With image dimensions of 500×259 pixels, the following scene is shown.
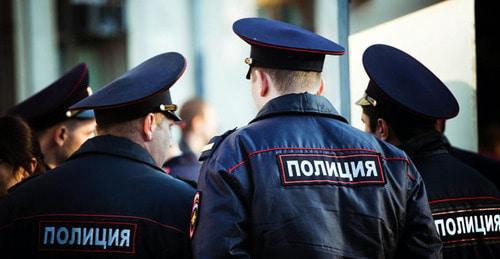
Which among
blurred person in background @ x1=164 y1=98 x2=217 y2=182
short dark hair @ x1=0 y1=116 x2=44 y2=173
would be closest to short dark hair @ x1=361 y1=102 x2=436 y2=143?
short dark hair @ x1=0 y1=116 x2=44 y2=173

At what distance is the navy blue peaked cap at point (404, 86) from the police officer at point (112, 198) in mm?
844

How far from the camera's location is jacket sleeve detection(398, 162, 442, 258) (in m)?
2.99

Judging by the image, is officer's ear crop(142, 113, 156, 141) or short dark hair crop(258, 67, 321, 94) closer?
short dark hair crop(258, 67, 321, 94)

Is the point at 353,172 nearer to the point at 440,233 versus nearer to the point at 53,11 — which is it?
the point at 440,233

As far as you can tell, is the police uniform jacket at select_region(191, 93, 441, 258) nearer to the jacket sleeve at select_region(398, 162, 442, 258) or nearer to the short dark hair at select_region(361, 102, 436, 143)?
the jacket sleeve at select_region(398, 162, 442, 258)

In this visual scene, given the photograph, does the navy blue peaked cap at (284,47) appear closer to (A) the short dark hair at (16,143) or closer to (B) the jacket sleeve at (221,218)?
(B) the jacket sleeve at (221,218)

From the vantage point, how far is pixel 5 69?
9359 mm

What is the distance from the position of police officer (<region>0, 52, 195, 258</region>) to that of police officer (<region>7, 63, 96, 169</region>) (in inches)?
42.9

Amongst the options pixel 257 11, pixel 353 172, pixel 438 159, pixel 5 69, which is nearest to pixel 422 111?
pixel 438 159

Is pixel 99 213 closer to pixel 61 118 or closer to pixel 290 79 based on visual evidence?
pixel 290 79

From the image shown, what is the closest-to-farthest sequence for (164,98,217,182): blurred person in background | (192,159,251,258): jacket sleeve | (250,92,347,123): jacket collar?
1. (192,159,251,258): jacket sleeve
2. (250,92,347,123): jacket collar
3. (164,98,217,182): blurred person in background

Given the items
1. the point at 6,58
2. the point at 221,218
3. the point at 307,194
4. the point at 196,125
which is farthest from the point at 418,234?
the point at 6,58

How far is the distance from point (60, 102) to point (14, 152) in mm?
710

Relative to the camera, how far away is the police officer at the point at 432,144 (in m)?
3.39
